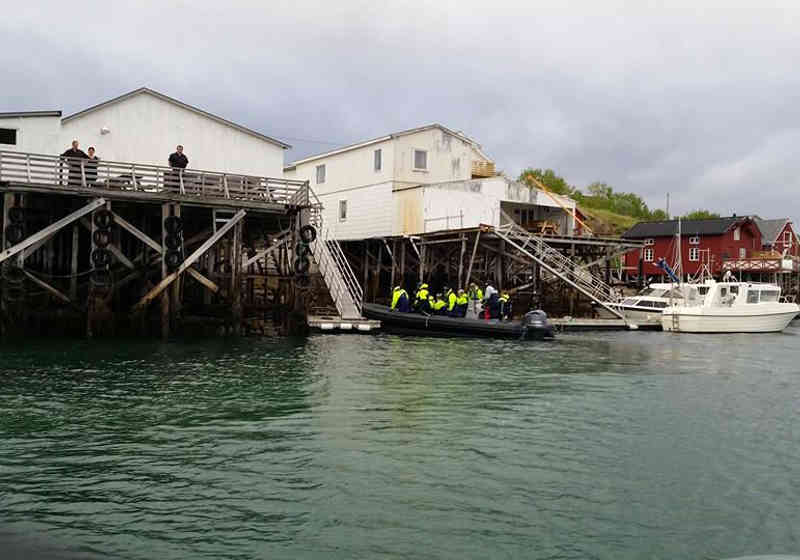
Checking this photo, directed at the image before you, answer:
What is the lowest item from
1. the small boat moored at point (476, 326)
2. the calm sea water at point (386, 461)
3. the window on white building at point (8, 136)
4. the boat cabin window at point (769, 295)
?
the calm sea water at point (386, 461)

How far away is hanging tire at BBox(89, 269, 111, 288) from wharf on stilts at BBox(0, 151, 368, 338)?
3 cm

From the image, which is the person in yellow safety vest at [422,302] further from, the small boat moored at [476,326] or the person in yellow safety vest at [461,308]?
the person in yellow safety vest at [461,308]

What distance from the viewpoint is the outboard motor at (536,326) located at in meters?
27.0

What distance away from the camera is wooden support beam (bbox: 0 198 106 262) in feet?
→ 69.5

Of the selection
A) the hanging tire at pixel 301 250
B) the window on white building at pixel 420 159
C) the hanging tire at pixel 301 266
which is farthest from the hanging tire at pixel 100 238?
the window on white building at pixel 420 159

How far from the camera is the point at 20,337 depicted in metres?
22.7

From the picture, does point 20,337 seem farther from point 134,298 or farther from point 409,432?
point 409,432

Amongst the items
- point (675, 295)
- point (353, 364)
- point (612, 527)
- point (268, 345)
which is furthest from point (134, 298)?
point (675, 295)

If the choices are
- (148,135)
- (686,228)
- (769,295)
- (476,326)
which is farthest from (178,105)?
(686,228)

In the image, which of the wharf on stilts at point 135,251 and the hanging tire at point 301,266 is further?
the hanging tire at point 301,266

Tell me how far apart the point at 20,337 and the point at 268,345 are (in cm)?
743

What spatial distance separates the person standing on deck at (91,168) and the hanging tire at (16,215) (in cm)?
213

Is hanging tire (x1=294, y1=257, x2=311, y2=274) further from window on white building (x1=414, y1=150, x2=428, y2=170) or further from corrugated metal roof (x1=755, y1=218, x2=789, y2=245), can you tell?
corrugated metal roof (x1=755, y1=218, x2=789, y2=245)

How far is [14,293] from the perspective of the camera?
2184cm
